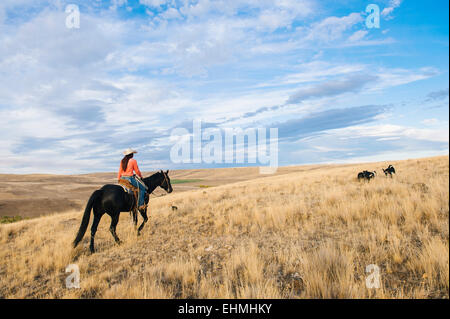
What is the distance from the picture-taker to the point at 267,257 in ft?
17.2

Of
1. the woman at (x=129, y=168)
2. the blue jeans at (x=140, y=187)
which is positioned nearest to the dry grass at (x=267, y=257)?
the blue jeans at (x=140, y=187)

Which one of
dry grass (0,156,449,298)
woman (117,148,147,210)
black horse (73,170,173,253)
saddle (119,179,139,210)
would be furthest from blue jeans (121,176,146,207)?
dry grass (0,156,449,298)

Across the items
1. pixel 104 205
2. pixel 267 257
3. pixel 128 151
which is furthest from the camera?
pixel 128 151

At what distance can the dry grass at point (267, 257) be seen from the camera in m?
3.80

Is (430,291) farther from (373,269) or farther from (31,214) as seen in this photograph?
(31,214)

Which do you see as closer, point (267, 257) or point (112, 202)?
point (267, 257)

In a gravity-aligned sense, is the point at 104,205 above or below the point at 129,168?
below

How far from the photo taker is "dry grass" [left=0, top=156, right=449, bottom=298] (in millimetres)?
3801

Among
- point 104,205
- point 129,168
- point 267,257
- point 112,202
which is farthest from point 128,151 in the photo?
point 267,257

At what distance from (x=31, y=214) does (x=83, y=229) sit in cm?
2856

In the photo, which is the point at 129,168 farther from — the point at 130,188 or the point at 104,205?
the point at 104,205

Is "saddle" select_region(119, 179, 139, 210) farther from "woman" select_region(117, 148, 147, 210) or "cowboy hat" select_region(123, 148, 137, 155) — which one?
"cowboy hat" select_region(123, 148, 137, 155)

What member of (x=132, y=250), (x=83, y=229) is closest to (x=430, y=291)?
(x=132, y=250)

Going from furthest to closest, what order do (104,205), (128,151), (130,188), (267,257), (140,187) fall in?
(140,187) → (130,188) → (128,151) → (104,205) → (267,257)
